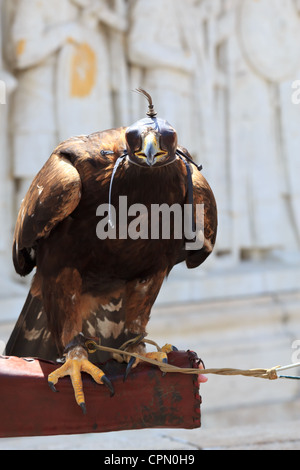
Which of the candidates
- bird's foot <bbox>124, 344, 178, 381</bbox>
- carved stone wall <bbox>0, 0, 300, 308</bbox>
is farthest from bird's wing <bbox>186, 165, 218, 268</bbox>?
carved stone wall <bbox>0, 0, 300, 308</bbox>

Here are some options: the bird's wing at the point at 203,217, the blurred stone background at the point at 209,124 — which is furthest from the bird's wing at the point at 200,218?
the blurred stone background at the point at 209,124

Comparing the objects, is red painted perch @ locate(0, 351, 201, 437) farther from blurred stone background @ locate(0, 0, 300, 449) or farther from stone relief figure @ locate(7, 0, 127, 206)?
stone relief figure @ locate(7, 0, 127, 206)

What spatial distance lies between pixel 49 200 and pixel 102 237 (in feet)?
0.62

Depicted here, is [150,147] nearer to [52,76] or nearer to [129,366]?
[129,366]

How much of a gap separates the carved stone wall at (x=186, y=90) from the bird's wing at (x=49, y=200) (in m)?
2.50

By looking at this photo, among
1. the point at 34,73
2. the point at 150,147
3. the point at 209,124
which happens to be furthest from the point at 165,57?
the point at 150,147

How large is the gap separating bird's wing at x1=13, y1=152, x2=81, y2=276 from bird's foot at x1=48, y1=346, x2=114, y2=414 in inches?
14.8

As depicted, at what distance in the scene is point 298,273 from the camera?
19.9 ft

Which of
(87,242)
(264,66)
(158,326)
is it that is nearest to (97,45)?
(264,66)

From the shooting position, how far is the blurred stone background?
496cm

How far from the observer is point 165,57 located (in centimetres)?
537

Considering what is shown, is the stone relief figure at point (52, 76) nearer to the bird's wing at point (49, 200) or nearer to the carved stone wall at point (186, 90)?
the carved stone wall at point (186, 90)

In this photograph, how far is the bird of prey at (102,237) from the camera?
216 cm
